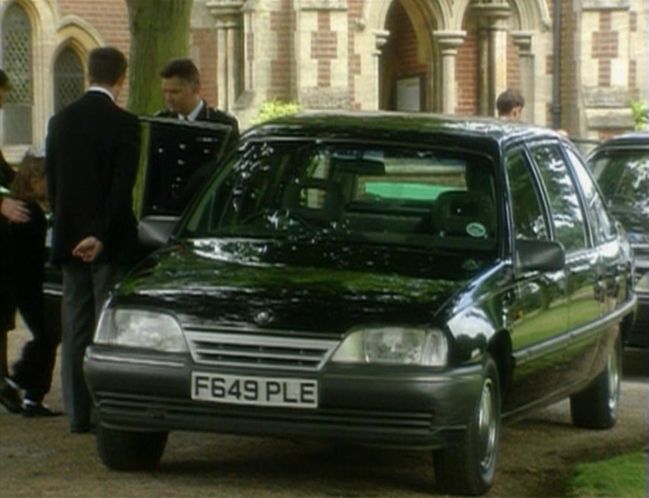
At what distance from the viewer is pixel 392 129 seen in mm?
11141

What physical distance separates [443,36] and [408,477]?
26880 mm

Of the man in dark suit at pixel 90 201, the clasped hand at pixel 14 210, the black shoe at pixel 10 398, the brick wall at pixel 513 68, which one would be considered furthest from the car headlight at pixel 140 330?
the brick wall at pixel 513 68

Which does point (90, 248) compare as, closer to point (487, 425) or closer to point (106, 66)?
point (106, 66)

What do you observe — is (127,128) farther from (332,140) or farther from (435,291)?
(435,291)

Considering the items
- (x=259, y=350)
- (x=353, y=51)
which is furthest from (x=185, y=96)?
(x=353, y=51)

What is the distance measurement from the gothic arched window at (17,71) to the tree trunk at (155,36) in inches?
766

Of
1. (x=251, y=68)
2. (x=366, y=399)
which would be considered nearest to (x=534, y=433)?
(x=366, y=399)

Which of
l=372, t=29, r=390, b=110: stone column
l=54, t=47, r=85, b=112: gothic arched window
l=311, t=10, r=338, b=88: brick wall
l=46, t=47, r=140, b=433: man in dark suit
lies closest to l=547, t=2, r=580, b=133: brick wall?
l=372, t=29, r=390, b=110: stone column

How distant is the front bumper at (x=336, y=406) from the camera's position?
9391 millimetres

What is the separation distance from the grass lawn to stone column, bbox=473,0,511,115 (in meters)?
27.0

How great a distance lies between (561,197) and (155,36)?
528 centimetres

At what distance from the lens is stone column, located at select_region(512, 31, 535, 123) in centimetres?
3784

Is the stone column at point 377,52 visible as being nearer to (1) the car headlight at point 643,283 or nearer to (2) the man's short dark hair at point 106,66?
(1) the car headlight at point 643,283

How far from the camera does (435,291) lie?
9.77 m
